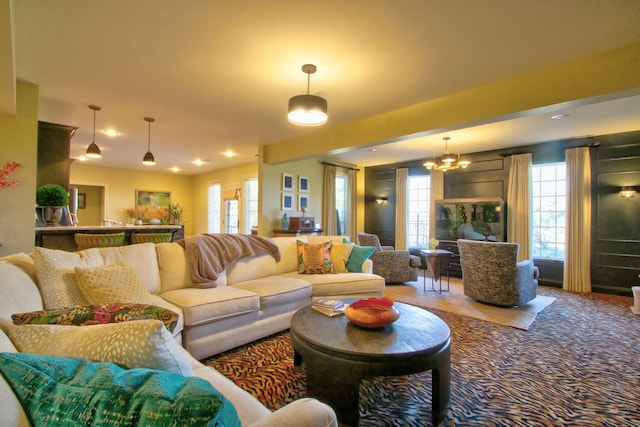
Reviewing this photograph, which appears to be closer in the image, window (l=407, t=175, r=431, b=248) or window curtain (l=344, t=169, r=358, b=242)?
window (l=407, t=175, r=431, b=248)

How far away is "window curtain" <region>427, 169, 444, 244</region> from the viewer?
6.49 metres

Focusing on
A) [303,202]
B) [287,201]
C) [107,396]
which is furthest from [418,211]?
[107,396]

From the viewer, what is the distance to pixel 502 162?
5.73m

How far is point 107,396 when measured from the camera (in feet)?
1.99

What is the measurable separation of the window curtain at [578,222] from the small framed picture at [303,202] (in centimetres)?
475

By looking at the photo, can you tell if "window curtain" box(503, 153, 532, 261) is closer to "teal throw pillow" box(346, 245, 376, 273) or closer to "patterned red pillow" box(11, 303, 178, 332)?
"teal throw pillow" box(346, 245, 376, 273)

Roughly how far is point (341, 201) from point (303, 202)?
4.68ft

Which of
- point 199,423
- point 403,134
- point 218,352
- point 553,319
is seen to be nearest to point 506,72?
point 403,134

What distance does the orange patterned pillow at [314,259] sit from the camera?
3.61 m

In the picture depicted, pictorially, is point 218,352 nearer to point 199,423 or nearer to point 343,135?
point 199,423

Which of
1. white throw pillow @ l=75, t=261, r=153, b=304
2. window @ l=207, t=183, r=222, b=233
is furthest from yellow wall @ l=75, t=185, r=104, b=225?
white throw pillow @ l=75, t=261, r=153, b=304

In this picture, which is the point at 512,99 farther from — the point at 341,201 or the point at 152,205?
the point at 152,205

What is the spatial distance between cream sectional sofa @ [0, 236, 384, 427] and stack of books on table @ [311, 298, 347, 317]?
1.93 feet

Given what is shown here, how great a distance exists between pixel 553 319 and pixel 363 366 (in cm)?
316
